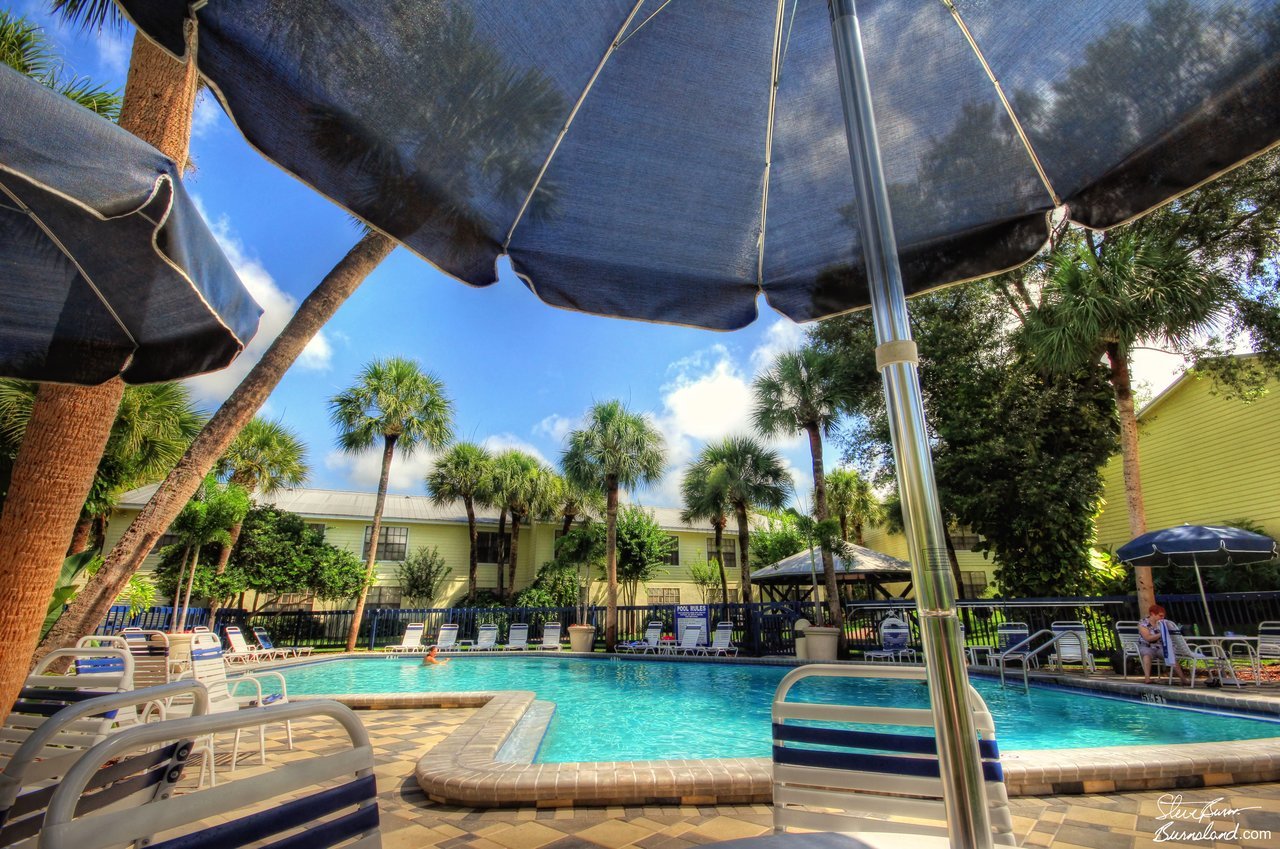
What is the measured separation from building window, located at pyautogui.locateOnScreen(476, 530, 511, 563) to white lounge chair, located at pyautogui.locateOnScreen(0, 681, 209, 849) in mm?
24107

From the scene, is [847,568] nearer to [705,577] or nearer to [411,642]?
[411,642]

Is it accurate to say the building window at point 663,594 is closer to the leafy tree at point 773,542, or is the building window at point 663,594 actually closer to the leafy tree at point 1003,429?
the leafy tree at point 773,542

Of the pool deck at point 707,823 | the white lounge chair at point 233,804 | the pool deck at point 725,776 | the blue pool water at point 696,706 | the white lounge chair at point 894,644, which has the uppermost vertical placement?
the white lounge chair at point 233,804

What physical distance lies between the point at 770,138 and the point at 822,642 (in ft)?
43.9

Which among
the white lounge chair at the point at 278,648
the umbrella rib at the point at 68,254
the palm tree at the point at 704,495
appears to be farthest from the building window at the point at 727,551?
the umbrella rib at the point at 68,254

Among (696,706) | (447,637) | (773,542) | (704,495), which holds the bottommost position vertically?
(696,706)

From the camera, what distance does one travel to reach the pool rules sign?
16438 mm

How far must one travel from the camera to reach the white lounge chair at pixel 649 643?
53.8 ft

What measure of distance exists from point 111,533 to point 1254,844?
2790 cm

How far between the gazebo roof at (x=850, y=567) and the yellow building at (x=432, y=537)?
9.13m

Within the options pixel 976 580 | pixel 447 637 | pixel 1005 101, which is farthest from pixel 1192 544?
pixel 976 580

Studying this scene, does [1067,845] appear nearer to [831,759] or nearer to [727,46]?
[831,759]

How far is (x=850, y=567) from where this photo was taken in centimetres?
1550

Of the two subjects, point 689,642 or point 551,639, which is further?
point 551,639
